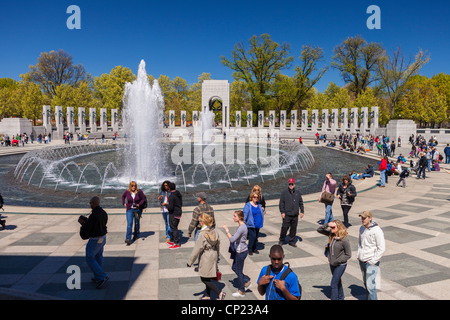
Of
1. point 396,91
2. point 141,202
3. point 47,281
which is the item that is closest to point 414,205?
point 141,202

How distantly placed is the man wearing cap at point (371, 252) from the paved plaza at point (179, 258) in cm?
61

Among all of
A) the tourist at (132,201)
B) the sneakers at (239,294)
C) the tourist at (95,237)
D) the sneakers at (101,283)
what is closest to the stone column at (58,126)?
the tourist at (132,201)

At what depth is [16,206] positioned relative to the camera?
39.4ft

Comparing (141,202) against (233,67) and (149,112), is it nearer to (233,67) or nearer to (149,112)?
(149,112)

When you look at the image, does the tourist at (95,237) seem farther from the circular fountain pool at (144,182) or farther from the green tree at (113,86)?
the green tree at (113,86)

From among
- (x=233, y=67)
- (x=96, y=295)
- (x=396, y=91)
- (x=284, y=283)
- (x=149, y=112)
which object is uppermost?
(x=233, y=67)

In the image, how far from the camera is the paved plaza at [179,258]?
18.7 ft

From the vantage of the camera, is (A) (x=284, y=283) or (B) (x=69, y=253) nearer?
(A) (x=284, y=283)

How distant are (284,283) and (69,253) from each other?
6.02 metres

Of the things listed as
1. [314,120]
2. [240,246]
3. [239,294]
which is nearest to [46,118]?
[314,120]

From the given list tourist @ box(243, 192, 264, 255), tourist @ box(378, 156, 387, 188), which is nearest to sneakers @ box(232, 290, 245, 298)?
tourist @ box(243, 192, 264, 255)

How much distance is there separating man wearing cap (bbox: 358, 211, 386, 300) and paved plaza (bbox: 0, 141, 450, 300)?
614 millimetres

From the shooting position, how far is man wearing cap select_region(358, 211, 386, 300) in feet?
16.6

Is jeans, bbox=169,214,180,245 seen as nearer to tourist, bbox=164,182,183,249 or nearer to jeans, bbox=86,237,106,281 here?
tourist, bbox=164,182,183,249
